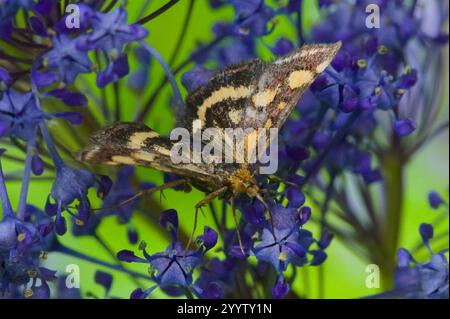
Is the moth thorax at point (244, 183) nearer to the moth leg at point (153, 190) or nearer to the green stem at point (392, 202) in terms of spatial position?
the moth leg at point (153, 190)

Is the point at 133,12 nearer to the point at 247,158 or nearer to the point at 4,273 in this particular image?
the point at 247,158

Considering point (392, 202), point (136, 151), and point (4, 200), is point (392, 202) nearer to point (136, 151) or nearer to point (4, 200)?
point (136, 151)

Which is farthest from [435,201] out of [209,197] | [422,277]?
[209,197]

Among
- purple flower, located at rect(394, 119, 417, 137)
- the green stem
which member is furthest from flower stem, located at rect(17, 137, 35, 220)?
the green stem

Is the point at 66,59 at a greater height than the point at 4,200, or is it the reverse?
the point at 66,59

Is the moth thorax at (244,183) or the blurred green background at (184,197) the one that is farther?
the blurred green background at (184,197)

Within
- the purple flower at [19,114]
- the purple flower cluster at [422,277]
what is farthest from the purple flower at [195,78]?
the purple flower cluster at [422,277]
